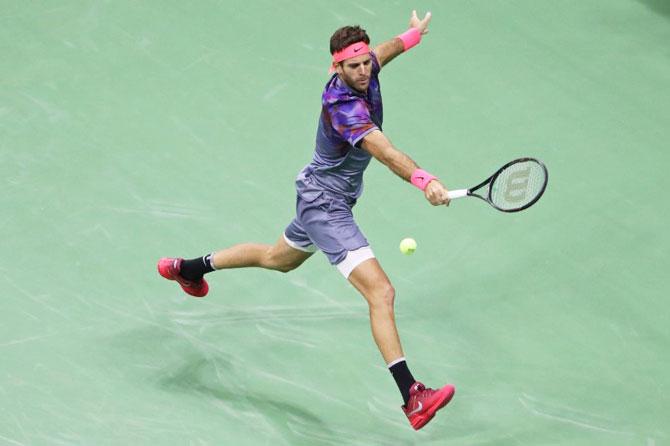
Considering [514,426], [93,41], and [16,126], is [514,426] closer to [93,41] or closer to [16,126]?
[16,126]

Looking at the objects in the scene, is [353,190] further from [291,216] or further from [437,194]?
[291,216]

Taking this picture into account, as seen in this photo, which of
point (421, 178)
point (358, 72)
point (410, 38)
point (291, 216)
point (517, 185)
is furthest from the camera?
point (291, 216)

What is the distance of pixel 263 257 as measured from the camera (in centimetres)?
674

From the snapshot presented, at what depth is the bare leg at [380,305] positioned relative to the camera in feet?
19.3

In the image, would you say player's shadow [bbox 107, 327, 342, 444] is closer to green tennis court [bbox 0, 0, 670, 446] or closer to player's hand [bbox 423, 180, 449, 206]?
green tennis court [bbox 0, 0, 670, 446]

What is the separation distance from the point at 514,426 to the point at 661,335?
119cm

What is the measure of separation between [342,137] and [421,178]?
642mm

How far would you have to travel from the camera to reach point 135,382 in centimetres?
655

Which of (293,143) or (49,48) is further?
(49,48)

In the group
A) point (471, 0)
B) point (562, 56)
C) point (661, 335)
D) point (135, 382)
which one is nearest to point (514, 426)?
point (661, 335)

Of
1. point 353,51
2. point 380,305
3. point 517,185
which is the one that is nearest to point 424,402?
point 380,305

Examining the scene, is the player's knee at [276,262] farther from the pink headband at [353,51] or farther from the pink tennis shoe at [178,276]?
the pink headband at [353,51]

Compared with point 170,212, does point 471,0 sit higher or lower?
higher

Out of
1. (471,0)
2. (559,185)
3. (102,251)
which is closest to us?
(102,251)
